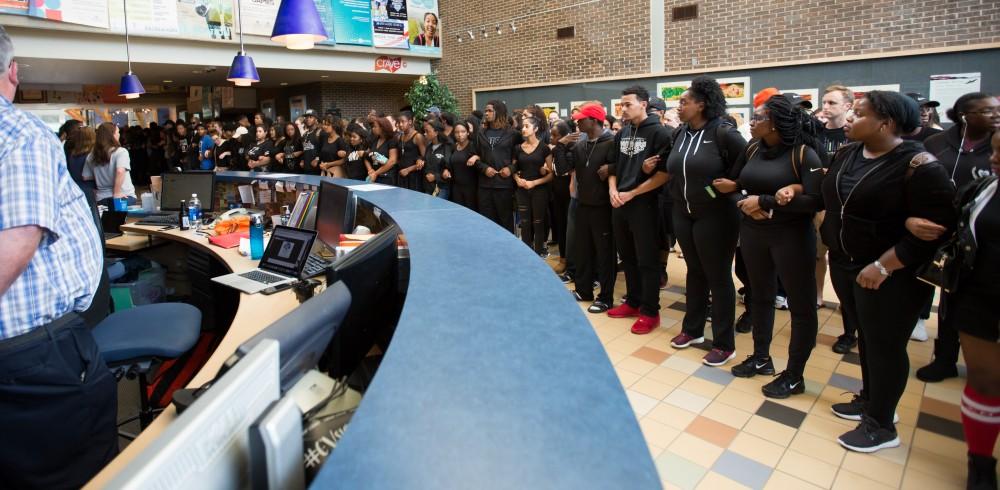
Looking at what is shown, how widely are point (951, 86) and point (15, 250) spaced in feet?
27.3

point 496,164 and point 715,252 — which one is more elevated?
point 496,164

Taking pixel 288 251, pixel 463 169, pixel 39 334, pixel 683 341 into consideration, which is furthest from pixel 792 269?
pixel 463 169

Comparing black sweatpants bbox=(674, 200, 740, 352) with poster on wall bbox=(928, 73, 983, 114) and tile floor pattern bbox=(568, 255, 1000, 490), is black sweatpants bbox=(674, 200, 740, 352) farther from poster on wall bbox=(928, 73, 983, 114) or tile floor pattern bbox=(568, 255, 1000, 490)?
poster on wall bbox=(928, 73, 983, 114)

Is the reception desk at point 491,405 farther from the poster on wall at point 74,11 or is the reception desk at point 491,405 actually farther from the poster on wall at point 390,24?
the poster on wall at point 390,24

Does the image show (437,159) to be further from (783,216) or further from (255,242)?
(783,216)

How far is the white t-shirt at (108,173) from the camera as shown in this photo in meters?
5.17

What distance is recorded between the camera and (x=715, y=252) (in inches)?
127

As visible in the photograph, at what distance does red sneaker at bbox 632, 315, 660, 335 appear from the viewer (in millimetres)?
3879

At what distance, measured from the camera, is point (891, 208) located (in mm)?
2211

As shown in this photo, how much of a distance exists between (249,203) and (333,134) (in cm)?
Result: 246

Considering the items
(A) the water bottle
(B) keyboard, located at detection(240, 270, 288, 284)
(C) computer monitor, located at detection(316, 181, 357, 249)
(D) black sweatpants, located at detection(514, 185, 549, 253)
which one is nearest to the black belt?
(B) keyboard, located at detection(240, 270, 288, 284)

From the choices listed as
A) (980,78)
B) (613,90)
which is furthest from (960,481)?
(613,90)

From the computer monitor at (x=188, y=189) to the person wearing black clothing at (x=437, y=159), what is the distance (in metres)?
2.20

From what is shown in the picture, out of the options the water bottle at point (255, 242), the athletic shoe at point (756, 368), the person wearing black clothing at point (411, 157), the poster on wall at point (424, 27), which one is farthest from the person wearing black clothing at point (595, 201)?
the poster on wall at point (424, 27)
